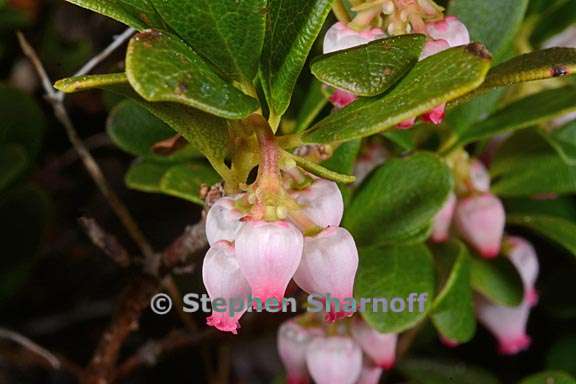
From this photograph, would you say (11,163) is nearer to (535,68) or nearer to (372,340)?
(372,340)

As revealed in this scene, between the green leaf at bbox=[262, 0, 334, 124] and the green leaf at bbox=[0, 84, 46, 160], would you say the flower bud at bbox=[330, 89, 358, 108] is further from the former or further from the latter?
the green leaf at bbox=[0, 84, 46, 160]

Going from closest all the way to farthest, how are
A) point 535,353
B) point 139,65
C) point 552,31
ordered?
1. point 139,65
2. point 552,31
3. point 535,353

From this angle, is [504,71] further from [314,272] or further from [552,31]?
[552,31]

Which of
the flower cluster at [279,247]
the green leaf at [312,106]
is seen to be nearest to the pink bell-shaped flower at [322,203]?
the flower cluster at [279,247]

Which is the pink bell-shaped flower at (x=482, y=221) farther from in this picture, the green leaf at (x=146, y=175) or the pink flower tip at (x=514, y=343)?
the green leaf at (x=146, y=175)


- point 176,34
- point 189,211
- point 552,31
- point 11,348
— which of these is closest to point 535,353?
point 552,31

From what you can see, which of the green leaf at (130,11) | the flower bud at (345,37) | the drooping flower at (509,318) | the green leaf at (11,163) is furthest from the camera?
the drooping flower at (509,318)

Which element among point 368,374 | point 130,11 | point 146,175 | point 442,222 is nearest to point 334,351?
point 368,374
